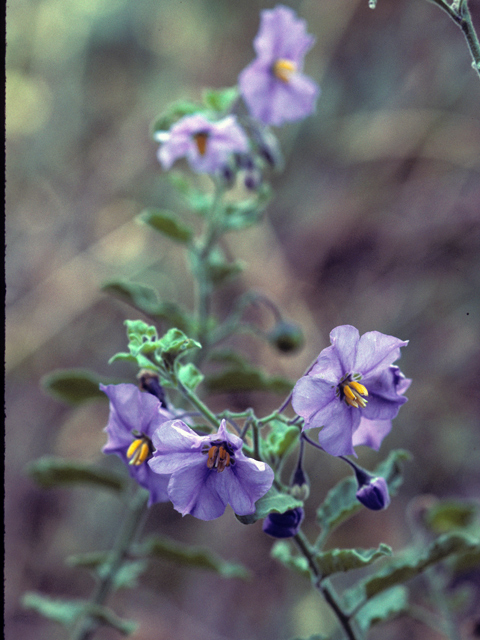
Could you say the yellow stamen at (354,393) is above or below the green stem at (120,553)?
above

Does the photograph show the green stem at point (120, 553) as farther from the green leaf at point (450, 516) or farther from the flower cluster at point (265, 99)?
the flower cluster at point (265, 99)

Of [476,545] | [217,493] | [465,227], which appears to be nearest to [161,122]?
[217,493]

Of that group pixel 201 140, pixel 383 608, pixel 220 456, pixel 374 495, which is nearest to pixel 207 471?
pixel 220 456

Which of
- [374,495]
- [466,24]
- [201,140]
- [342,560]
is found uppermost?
[466,24]

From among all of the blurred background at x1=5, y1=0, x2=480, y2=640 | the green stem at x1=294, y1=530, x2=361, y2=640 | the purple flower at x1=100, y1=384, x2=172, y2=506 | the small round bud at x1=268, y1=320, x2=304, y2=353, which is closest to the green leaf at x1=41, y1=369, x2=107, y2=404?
the small round bud at x1=268, y1=320, x2=304, y2=353

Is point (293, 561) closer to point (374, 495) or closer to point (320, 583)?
point (320, 583)

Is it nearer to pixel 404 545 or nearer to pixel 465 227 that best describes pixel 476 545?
pixel 404 545

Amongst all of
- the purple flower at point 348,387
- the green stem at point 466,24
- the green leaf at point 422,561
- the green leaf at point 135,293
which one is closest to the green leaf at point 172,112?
the green leaf at point 135,293
